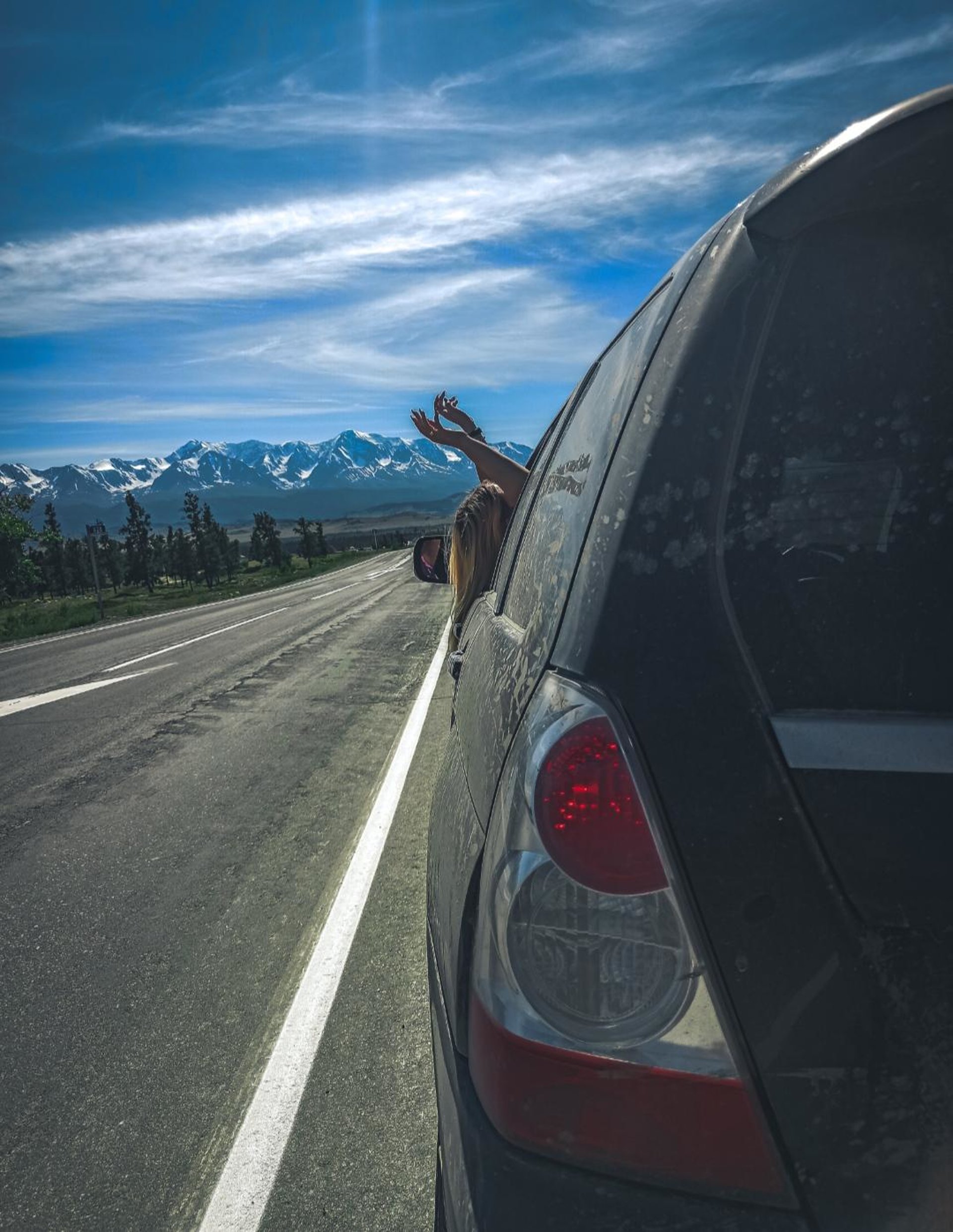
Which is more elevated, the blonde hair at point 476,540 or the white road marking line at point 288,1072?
the blonde hair at point 476,540

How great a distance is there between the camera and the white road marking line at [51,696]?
847 centimetres

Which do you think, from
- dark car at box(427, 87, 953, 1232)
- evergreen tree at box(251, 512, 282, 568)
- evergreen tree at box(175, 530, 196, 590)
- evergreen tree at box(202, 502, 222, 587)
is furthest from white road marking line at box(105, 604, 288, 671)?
evergreen tree at box(251, 512, 282, 568)

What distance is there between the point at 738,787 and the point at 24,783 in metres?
5.89

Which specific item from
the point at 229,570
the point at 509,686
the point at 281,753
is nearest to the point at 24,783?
the point at 281,753

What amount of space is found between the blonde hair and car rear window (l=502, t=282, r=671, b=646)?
4.35 feet

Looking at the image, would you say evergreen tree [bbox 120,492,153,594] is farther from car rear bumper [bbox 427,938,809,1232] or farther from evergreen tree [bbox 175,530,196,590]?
car rear bumper [bbox 427,938,809,1232]

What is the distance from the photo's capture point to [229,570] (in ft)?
414

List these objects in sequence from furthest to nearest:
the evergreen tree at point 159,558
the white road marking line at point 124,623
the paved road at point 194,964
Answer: the evergreen tree at point 159,558 → the white road marking line at point 124,623 → the paved road at point 194,964

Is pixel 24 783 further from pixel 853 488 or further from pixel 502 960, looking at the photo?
pixel 853 488

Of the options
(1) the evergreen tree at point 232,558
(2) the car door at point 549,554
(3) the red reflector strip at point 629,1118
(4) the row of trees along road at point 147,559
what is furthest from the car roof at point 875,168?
(1) the evergreen tree at point 232,558

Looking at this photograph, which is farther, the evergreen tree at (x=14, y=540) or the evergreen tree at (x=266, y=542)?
the evergreen tree at (x=266, y=542)

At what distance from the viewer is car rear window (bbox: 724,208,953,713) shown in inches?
39.9

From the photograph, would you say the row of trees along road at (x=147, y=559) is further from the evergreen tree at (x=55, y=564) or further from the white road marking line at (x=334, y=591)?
the white road marking line at (x=334, y=591)

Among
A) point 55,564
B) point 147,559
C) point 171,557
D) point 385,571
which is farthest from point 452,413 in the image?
point 171,557
